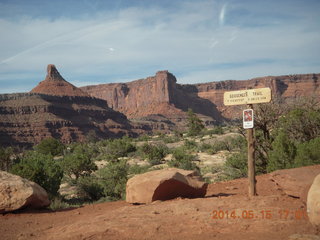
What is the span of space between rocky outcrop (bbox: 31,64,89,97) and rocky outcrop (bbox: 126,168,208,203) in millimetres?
98338

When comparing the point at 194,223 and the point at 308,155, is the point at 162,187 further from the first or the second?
the point at 308,155

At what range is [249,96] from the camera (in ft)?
24.7

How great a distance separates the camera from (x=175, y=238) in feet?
16.8

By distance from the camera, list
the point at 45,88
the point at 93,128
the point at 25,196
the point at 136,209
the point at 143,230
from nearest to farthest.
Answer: the point at 143,230, the point at 136,209, the point at 25,196, the point at 93,128, the point at 45,88

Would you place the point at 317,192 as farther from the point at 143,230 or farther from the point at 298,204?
the point at 143,230

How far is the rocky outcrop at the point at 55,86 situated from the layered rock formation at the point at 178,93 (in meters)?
31.9

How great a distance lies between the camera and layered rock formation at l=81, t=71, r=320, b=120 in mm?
129500

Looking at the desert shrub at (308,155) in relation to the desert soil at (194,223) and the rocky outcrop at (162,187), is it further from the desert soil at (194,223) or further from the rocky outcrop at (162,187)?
the rocky outcrop at (162,187)

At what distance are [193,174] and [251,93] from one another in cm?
285

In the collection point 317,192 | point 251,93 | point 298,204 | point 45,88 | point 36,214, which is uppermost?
point 45,88

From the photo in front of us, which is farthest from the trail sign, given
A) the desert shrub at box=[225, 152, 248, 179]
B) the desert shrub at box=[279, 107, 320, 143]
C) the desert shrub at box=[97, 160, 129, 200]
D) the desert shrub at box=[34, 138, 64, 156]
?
the desert shrub at box=[34, 138, 64, 156]

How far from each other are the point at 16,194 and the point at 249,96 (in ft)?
21.2

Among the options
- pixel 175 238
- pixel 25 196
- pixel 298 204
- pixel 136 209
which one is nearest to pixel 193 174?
pixel 136 209
